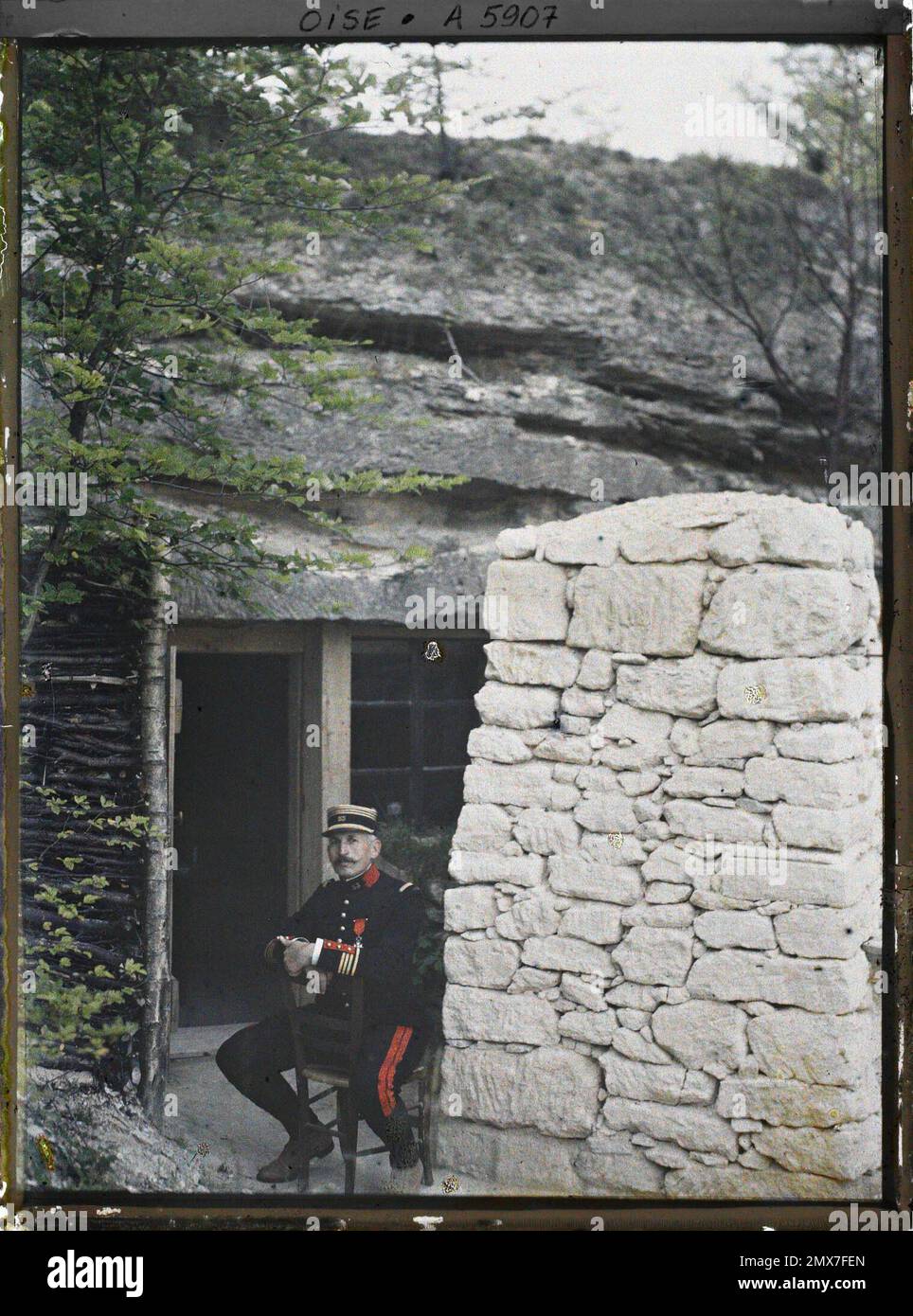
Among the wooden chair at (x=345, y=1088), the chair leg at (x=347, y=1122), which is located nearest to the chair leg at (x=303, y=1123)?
the wooden chair at (x=345, y=1088)

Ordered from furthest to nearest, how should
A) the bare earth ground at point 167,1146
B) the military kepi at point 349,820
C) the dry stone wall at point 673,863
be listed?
the military kepi at point 349,820 < the bare earth ground at point 167,1146 < the dry stone wall at point 673,863

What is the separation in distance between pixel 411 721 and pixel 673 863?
1.02 metres

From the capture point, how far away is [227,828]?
3852 mm

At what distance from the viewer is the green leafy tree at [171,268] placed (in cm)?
348

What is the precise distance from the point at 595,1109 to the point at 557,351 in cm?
→ 254

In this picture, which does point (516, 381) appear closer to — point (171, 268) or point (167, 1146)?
point (171, 268)

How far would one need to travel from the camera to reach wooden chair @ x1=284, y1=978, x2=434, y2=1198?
138 inches

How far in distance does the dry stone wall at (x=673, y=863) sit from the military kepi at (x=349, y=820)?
35 centimetres

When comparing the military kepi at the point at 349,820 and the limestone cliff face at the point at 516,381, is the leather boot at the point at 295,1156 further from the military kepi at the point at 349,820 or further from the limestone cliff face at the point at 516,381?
the limestone cliff face at the point at 516,381

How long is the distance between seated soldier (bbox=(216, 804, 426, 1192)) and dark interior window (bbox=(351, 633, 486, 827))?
→ 0.84ft

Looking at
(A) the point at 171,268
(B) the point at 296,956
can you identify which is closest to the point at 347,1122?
(B) the point at 296,956

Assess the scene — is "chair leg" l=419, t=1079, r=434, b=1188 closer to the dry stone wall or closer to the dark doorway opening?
the dry stone wall
